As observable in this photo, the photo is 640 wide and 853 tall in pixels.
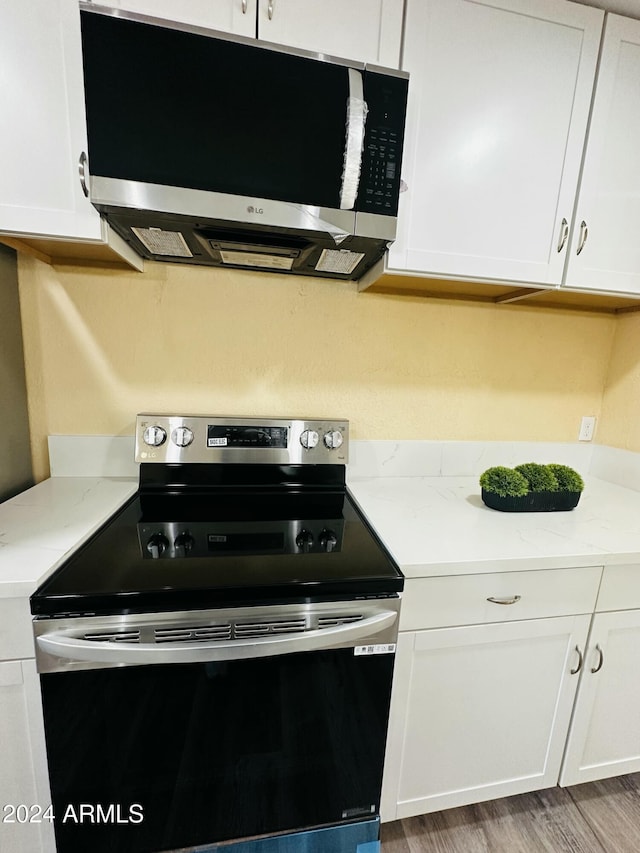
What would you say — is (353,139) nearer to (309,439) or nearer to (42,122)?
(42,122)

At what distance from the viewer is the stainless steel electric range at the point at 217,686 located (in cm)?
76

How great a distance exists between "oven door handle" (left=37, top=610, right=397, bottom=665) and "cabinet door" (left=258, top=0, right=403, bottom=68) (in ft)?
4.45

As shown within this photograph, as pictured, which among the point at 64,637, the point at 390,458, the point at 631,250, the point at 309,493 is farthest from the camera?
the point at 390,458

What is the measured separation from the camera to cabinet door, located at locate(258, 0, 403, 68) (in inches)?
36.0

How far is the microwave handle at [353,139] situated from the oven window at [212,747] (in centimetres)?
108

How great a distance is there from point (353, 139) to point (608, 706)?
1.72 meters

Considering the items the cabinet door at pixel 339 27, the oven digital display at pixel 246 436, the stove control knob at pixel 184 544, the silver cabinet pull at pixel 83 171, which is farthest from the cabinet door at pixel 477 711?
the cabinet door at pixel 339 27

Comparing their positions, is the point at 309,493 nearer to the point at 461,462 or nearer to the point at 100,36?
the point at 461,462

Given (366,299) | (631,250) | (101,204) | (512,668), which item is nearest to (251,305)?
(366,299)

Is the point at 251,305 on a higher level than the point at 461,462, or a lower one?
higher

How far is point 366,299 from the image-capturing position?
143 cm

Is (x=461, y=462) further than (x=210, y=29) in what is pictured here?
Yes

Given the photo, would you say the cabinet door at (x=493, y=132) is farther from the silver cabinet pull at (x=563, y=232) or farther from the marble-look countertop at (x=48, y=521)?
the marble-look countertop at (x=48, y=521)

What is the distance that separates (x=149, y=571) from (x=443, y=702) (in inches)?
32.9
